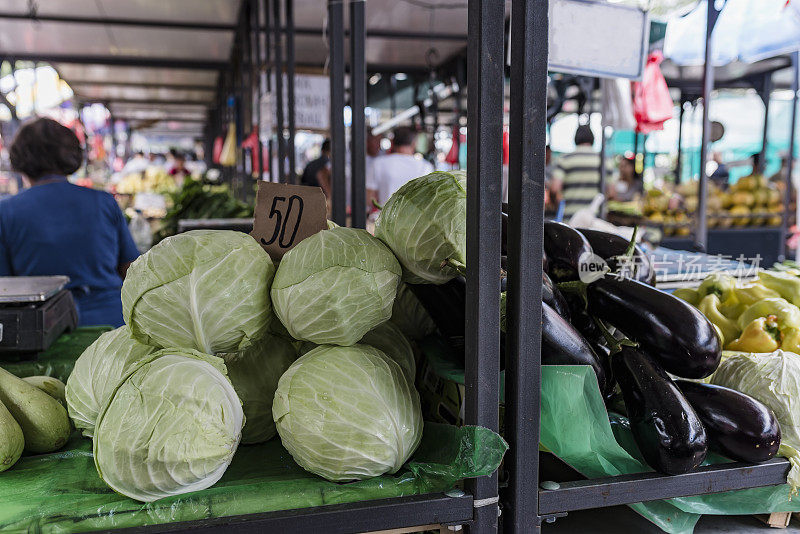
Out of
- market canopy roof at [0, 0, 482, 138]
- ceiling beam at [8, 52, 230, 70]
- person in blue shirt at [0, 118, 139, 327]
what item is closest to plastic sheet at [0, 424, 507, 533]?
person in blue shirt at [0, 118, 139, 327]

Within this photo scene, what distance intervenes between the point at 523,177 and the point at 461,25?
272 inches

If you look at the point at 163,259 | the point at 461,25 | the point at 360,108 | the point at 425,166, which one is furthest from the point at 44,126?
the point at 461,25

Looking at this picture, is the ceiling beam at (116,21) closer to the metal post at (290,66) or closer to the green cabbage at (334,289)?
the metal post at (290,66)

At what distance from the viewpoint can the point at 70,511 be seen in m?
0.91

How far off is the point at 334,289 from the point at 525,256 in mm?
333

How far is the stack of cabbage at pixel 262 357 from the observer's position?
0.94 m

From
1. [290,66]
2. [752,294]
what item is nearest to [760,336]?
[752,294]

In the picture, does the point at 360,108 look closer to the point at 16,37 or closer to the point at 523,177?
the point at 523,177

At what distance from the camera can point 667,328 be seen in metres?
1.16

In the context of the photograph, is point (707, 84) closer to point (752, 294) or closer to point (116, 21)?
point (752, 294)

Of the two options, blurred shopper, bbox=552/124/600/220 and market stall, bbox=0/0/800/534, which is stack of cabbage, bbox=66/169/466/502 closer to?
market stall, bbox=0/0/800/534

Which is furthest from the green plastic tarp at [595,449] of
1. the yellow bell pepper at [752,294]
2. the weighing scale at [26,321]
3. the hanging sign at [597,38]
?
the hanging sign at [597,38]

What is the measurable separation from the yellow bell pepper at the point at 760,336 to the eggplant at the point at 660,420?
0.55m

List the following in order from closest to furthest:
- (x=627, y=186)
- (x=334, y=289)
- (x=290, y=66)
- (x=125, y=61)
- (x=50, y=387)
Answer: (x=334, y=289)
(x=50, y=387)
(x=290, y=66)
(x=125, y=61)
(x=627, y=186)
